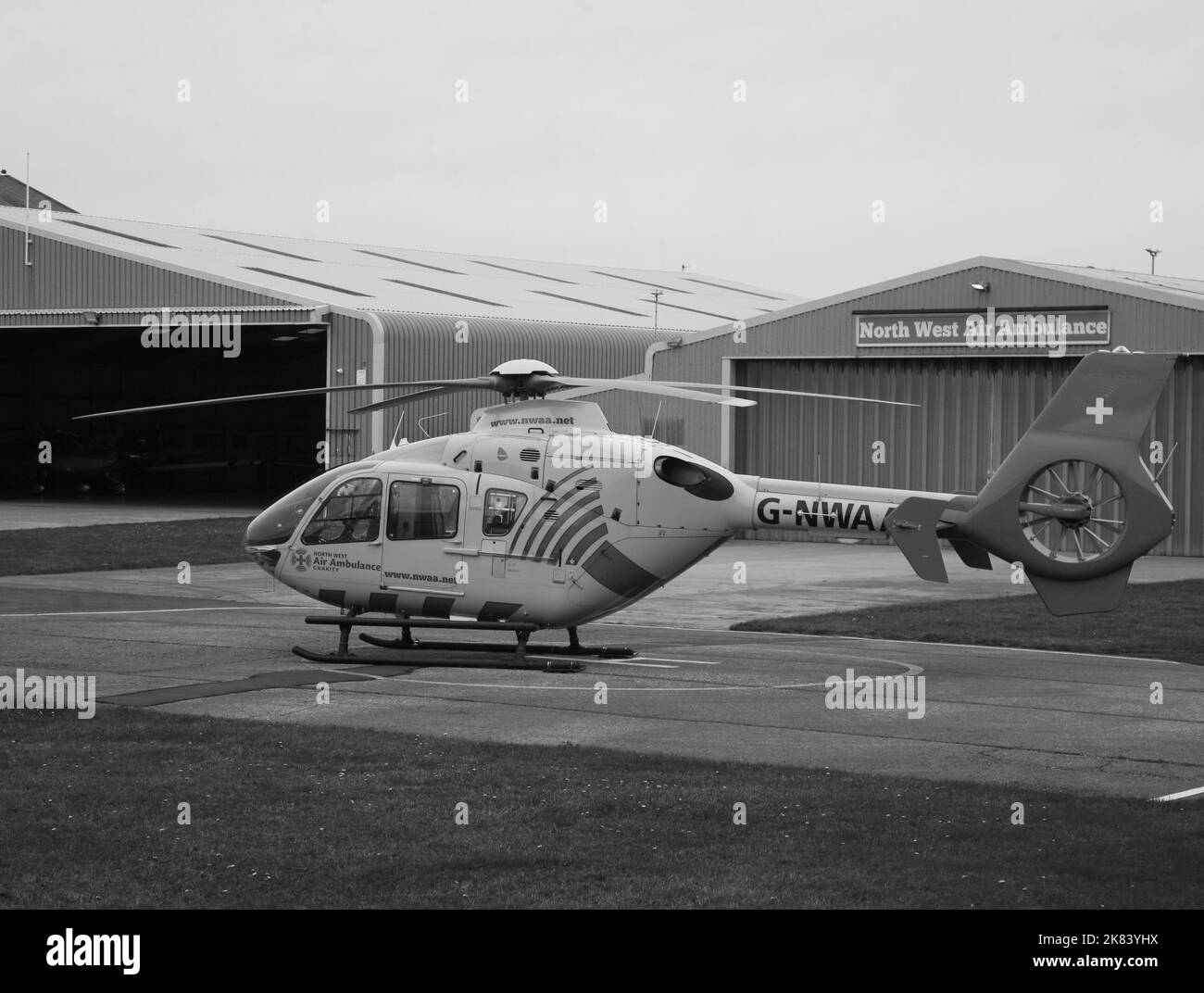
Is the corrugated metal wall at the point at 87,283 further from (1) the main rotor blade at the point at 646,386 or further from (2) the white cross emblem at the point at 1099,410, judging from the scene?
(2) the white cross emblem at the point at 1099,410

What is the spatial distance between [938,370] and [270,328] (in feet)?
71.8

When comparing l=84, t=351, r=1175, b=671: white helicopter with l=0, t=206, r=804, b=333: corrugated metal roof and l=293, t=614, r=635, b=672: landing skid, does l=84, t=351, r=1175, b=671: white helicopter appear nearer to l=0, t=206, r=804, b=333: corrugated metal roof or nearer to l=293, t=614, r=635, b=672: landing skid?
l=293, t=614, r=635, b=672: landing skid

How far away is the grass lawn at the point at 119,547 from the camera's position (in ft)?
106

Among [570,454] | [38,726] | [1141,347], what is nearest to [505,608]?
[570,454]

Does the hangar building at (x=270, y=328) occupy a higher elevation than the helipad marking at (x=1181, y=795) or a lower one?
higher

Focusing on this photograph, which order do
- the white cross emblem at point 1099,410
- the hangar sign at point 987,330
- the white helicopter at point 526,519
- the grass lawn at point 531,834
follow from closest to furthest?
the grass lawn at point 531,834, the white cross emblem at point 1099,410, the white helicopter at point 526,519, the hangar sign at point 987,330

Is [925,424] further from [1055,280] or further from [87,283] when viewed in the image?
[87,283]

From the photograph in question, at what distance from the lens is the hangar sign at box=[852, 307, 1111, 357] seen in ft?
119

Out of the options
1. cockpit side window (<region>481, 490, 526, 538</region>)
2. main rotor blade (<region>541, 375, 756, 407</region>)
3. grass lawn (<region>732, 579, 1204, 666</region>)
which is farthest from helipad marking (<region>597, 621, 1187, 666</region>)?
main rotor blade (<region>541, 375, 756, 407</region>)

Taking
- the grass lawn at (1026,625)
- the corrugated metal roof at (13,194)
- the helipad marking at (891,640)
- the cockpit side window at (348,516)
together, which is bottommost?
the helipad marking at (891,640)

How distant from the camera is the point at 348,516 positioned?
19094 mm

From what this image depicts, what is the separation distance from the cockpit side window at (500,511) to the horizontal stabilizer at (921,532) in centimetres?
424

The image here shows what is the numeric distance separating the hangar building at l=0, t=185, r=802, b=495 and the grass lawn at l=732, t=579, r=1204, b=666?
14446mm

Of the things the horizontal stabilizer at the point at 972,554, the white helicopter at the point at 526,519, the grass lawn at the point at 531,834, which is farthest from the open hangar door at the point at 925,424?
the grass lawn at the point at 531,834
